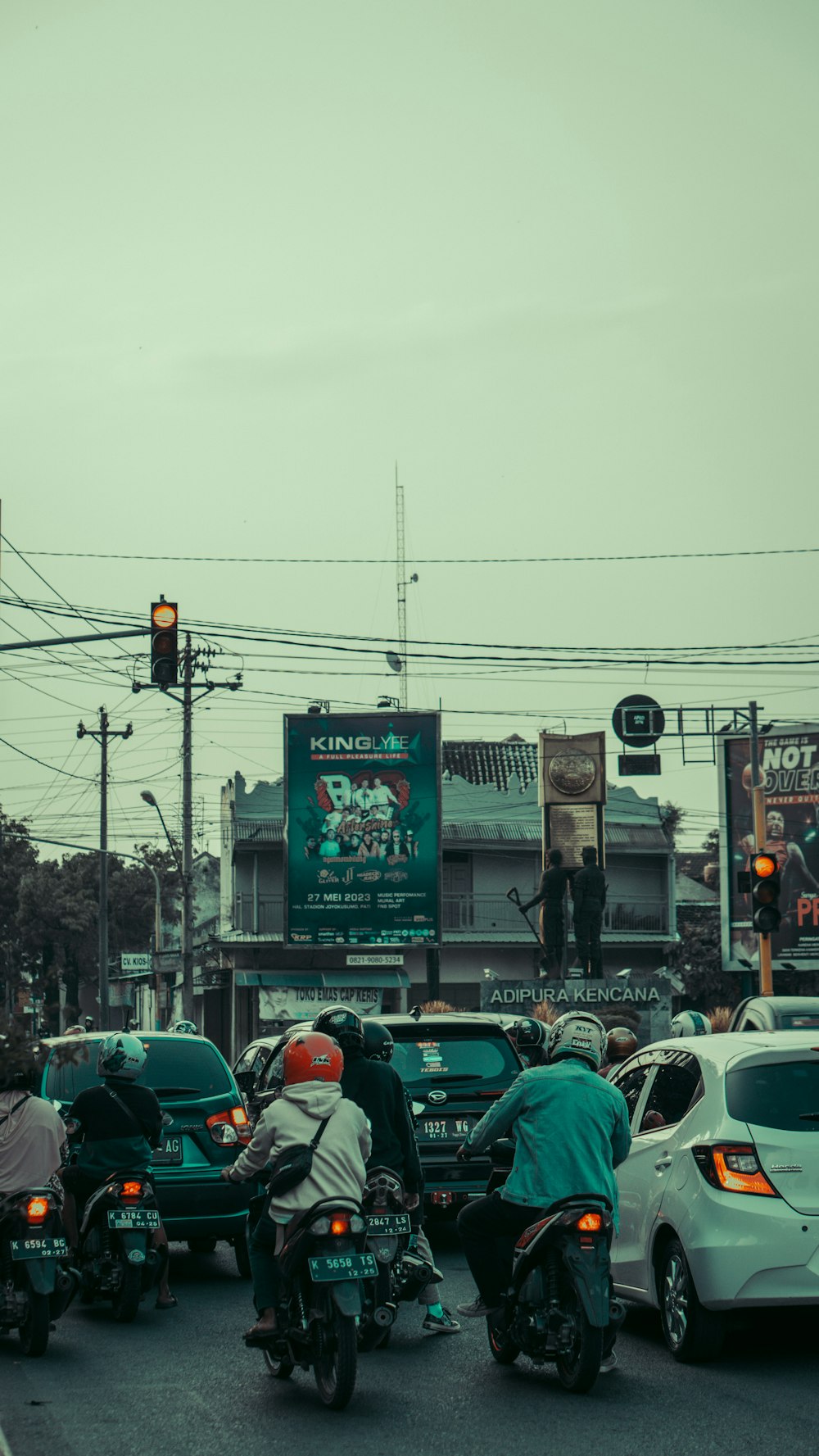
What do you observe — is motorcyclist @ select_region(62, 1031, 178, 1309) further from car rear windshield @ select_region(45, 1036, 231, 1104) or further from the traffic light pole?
the traffic light pole

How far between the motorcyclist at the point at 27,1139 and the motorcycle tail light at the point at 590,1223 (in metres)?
3.08

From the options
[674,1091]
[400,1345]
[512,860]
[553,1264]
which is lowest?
[400,1345]

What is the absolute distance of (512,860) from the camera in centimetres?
5756

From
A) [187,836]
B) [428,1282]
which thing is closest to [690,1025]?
[428,1282]

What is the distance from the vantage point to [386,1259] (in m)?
8.52

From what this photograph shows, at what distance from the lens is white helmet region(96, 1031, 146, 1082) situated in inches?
427

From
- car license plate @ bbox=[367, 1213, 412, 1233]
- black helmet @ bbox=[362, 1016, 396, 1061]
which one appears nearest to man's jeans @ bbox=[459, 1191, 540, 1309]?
car license plate @ bbox=[367, 1213, 412, 1233]

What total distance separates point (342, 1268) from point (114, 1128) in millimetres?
3622

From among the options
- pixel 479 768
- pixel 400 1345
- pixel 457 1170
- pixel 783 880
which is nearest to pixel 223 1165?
pixel 457 1170

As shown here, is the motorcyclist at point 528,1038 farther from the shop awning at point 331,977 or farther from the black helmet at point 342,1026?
the shop awning at point 331,977

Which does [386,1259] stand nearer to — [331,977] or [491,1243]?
[491,1243]

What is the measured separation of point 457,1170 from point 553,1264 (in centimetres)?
531

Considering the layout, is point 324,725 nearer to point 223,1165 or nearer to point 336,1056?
point 223,1165

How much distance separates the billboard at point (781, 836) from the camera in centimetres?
4853
